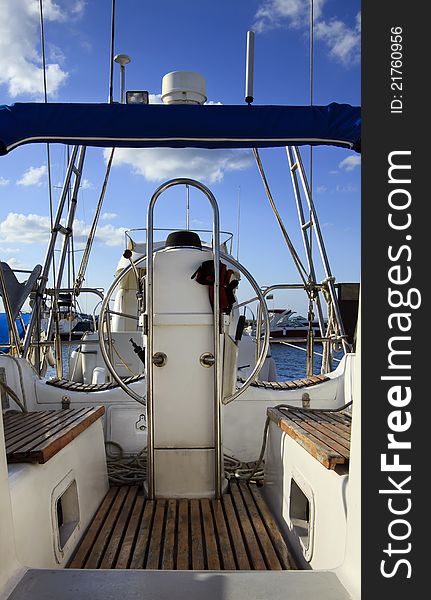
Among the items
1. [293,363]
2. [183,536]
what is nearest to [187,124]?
[183,536]

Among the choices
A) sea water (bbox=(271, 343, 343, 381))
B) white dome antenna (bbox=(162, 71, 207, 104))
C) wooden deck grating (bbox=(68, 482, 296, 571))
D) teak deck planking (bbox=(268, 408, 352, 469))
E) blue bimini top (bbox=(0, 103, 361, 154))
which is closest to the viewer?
teak deck planking (bbox=(268, 408, 352, 469))

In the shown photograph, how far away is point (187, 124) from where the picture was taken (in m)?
2.53

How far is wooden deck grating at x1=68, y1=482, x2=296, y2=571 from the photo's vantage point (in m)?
2.13

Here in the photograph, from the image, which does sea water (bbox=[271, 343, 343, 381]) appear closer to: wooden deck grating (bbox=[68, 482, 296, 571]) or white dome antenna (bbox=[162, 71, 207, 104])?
white dome antenna (bbox=[162, 71, 207, 104])

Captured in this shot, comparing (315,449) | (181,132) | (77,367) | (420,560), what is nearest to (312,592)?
(420,560)

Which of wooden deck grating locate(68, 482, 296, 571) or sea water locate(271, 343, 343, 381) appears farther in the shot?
sea water locate(271, 343, 343, 381)

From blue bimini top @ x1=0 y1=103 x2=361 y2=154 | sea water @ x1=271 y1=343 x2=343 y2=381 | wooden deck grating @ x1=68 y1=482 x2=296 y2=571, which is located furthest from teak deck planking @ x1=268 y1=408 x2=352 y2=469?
sea water @ x1=271 y1=343 x2=343 y2=381

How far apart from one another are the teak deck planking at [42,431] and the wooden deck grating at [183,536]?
1.47 feet

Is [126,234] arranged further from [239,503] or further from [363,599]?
[363,599]

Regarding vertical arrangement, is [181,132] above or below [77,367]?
above

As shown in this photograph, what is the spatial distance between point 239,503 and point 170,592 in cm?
156

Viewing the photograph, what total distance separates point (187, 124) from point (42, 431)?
1.56 m

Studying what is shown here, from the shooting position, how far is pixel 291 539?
230cm

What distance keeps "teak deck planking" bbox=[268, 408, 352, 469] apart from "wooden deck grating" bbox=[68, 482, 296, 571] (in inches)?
18.0
